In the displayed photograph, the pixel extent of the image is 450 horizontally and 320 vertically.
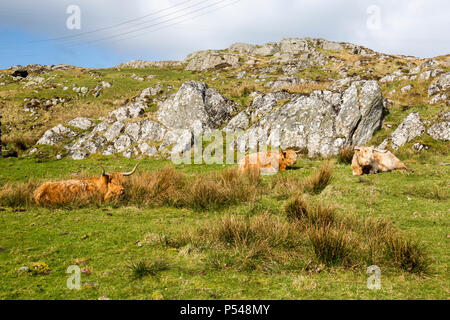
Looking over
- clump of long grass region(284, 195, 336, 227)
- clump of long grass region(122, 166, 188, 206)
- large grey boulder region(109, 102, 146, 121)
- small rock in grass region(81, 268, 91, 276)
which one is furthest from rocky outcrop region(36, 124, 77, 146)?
clump of long grass region(284, 195, 336, 227)

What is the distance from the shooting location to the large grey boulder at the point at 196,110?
76.9 feet

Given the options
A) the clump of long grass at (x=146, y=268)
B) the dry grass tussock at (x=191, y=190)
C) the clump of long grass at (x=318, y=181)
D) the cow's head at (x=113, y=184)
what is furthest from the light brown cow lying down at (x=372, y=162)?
the clump of long grass at (x=146, y=268)

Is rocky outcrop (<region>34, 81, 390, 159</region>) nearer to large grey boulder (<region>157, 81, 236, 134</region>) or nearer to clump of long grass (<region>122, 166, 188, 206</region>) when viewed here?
large grey boulder (<region>157, 81, 236, 134</region>)

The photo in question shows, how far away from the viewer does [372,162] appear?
1209 cm

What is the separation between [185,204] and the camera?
30.4 ft

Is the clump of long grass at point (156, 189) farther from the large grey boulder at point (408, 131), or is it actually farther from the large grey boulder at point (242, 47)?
the large grey boulder at point (242, 47)

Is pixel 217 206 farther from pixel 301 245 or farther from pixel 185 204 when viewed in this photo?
pixel 301 245

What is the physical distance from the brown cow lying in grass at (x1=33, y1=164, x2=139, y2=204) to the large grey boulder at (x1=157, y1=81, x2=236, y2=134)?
1275cm

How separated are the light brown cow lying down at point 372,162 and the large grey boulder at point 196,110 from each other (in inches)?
510

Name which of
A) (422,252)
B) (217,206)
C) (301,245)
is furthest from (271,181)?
(422,252)

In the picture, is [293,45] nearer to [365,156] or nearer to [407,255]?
[365,156]

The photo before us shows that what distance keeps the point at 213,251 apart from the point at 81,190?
21.6 feet

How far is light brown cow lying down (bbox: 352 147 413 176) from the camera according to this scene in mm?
11961

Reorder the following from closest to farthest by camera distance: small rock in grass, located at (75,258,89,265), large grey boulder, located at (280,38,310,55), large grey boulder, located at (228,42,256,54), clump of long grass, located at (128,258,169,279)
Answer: clump of long grass, located at (128,258,169,279) → small rock in grass, located at (75,258,89,265) → large grey boulder, located at (280,38,310,55) → large grey boulder, located at (228,42,256,54)
